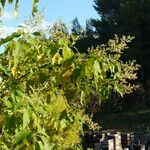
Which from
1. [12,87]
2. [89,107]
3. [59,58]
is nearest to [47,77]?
[59,58]

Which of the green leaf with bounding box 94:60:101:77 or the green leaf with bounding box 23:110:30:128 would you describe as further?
the green leaf with bounding box 94:60:101:77

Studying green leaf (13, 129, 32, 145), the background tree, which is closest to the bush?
green leaf (13, 129, 32, 145)

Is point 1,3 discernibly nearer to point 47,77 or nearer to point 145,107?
point 47,77

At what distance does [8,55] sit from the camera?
3.17 metres

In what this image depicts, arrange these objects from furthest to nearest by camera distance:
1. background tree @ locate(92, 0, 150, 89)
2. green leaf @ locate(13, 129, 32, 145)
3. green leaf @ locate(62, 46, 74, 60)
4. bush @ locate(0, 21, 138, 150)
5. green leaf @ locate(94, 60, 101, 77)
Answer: background tree @ locate(92, 0, 150, 89) → green leaf @ locate(62, 46, 74, 60) → green leaf @ locate(94, 60, 101, 77) → bush @ locate(0, 21, 138, 150) → green leaf @ locate(13, 129, 32, 145)

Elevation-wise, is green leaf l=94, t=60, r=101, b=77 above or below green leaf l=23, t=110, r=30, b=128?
above

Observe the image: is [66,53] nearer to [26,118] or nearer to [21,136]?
[26,118]

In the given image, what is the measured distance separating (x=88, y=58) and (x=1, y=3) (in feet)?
2.43

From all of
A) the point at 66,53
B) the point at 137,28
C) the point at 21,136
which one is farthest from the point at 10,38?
the point at 137,28

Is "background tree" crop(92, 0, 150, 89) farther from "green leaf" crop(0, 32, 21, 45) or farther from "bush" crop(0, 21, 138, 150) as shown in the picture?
"green leaf" crop(0, 32, 21, 45)

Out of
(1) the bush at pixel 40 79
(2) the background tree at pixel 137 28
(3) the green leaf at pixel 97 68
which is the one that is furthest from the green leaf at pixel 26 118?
(2) the background tree at pixel 137 28

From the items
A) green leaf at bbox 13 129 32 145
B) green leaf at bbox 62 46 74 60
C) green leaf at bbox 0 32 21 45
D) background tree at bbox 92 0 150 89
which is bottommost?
green leaf at bbox 13 129 32 145

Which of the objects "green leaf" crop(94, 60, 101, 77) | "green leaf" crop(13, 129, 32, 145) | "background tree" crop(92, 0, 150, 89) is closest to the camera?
"green leaf" crop(13, 129, 32, 145)

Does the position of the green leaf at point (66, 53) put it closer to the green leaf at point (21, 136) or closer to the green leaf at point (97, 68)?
the green leaf at point (97, 68)
